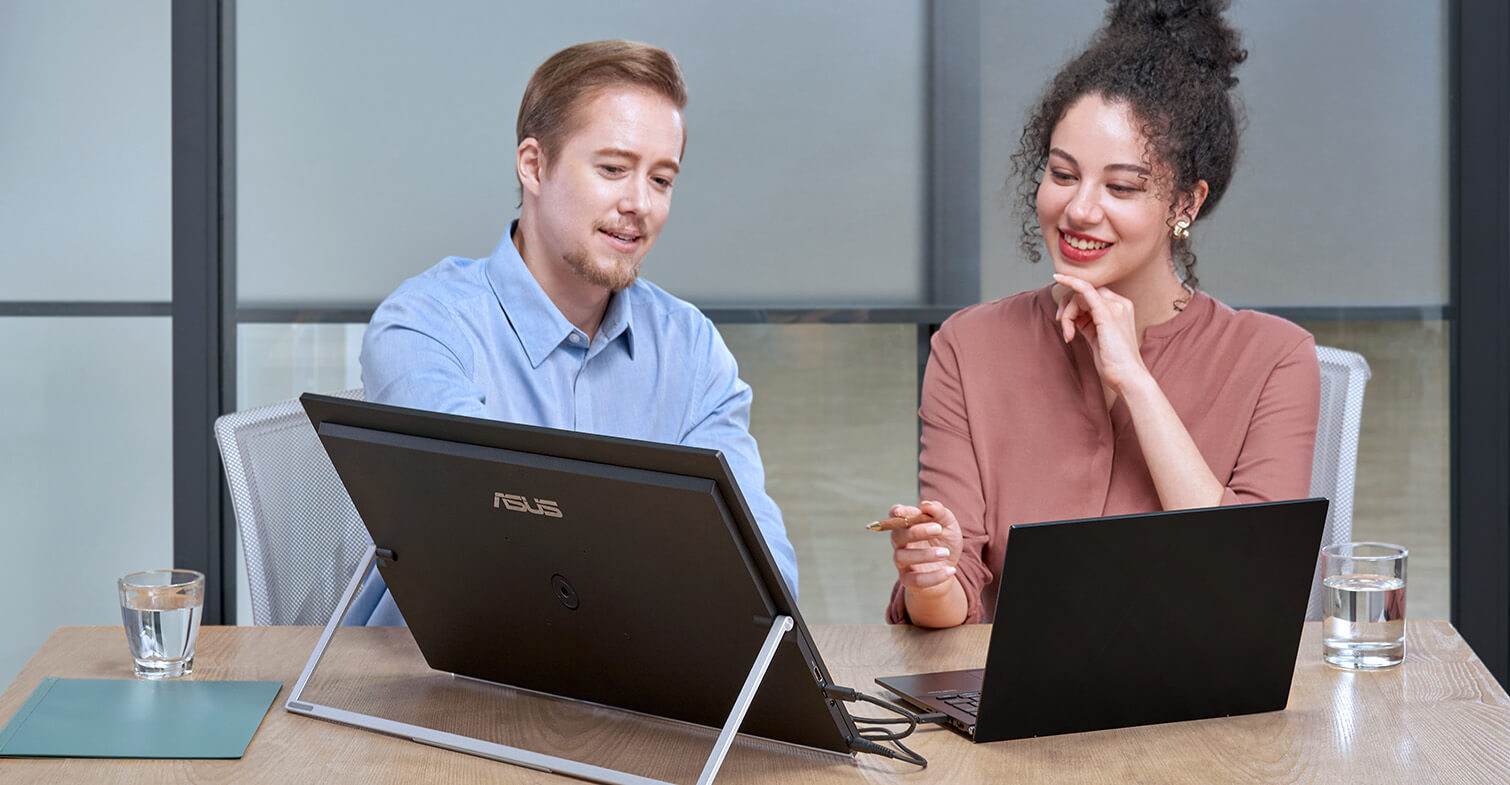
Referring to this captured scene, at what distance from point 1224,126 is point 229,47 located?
6.65 ft

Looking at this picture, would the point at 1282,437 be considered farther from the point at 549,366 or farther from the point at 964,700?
the point at 549,366

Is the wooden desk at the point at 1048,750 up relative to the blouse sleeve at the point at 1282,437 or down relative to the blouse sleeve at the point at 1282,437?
down

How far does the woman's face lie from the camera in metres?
1.91

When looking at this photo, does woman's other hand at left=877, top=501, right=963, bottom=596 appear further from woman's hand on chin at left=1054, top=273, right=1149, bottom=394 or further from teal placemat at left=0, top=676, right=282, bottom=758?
teal placemat at left=0, top=676, right=282, bottom=758

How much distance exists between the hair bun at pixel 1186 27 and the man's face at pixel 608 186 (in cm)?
75

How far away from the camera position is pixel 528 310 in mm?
1939

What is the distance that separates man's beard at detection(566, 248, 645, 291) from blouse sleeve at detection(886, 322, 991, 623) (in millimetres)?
492

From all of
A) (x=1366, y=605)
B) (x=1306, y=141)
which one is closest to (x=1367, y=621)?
(x=1366, y=605)

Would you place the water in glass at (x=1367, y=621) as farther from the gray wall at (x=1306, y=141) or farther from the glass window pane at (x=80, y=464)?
the glass window pane at (x=80, y=464)

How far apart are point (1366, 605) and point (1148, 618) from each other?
394 mm

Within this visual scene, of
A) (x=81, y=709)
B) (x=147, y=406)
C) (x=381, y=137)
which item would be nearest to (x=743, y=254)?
(x=381, y=137)

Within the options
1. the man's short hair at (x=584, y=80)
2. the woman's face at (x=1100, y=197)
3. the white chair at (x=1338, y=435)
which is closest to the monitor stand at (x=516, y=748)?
the man's short hair at (x=584, y=80)

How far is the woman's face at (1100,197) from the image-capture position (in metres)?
1.91

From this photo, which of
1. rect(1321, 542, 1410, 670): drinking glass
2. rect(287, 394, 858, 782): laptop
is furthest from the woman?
rect(287, 394, 858, 782): laptop
